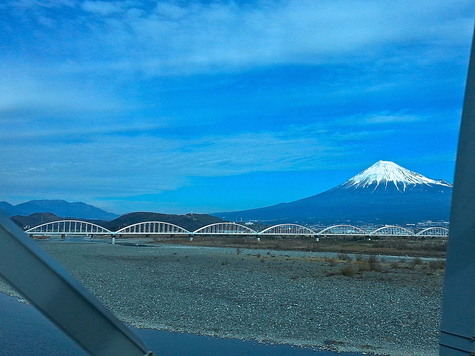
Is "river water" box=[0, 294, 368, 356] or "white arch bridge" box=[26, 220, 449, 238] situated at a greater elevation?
"river water" box=[0, 294, 368, 356]

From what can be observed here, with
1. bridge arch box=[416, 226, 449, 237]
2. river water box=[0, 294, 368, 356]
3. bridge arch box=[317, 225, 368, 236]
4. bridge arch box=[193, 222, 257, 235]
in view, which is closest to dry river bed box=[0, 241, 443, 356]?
river water box=[0, 294, 368, 356]

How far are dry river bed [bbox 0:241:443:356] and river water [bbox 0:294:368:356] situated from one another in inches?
20.0

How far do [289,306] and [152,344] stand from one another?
5396 millimetres

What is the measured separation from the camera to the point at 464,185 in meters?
1.57

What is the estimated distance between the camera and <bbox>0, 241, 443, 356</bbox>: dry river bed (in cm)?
987

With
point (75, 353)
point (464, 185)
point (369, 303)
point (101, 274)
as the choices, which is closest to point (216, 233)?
point (101, 274)

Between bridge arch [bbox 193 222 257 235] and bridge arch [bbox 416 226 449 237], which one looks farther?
bridge arch [bbox 416 226 449 237]

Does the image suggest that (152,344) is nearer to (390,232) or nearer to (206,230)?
(206,230)

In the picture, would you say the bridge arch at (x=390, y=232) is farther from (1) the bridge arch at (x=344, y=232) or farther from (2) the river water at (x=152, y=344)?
(2) the river water at (x=152, y=344)

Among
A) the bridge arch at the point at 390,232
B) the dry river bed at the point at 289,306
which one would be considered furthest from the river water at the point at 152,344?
the bridge arch at the point at 390,232

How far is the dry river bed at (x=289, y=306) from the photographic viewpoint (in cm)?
987

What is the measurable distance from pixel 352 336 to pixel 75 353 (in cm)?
558

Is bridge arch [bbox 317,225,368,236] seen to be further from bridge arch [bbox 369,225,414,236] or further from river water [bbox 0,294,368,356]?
river water [bbox 0,294,368,356]

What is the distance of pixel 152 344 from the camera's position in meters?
8.80
